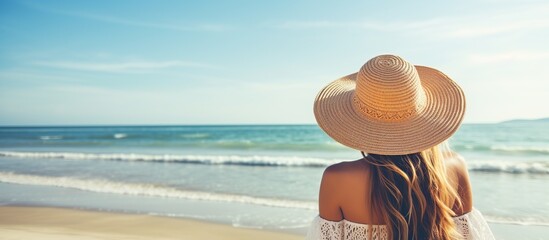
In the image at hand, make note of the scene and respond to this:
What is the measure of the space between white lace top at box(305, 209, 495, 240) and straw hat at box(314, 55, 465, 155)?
33cm

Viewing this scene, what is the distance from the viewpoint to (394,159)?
1.53 metres

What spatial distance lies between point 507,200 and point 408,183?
575 centimetres

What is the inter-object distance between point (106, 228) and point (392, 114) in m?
4.49

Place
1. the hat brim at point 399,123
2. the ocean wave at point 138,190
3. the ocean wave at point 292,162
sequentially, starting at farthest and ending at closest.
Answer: the ocean wave at point 292,162
the ocean wave at point 138,190
the hat brim at point 399,123

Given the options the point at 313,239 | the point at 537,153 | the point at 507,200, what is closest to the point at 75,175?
the point at 507,200

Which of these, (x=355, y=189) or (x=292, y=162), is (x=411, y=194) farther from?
(x=292, y=162)

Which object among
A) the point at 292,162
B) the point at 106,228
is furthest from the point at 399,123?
the point at 292,162

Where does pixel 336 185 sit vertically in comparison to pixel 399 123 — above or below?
below

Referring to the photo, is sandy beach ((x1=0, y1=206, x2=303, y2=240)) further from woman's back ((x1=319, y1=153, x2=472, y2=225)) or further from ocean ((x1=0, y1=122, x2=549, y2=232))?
woman's back ((x1=319, y1=153, x2=472, y2=225))

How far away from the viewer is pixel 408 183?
1.49m

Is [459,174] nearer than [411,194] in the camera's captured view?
No

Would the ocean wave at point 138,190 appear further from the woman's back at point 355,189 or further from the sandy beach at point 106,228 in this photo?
the woman's back at point 355,189

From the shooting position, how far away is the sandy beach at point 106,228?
4.67 m

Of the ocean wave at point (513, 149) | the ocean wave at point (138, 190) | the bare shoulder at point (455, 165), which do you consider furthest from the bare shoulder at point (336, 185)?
the ocean wave at point (513, 149)
